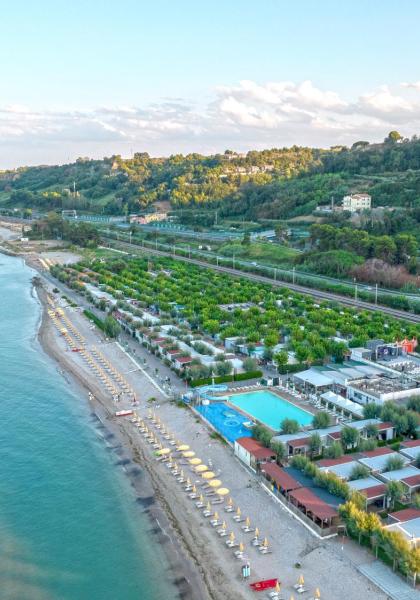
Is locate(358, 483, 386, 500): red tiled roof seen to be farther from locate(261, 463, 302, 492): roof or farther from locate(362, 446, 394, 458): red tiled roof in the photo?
locate(362, 446, 394, 458): red tiled roof

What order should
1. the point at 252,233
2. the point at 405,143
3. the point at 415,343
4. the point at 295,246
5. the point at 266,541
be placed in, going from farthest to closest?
the point at 405,143 → the point at 252,233 → the point at 295,246 → the point at 415,343 → the point at 266,541

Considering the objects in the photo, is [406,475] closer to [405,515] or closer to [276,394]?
[405,515]

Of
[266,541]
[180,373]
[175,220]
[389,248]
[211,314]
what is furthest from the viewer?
[175,220]

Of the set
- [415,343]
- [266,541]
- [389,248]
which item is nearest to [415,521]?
[266,541]

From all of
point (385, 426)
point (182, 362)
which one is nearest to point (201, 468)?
point (385, 426)

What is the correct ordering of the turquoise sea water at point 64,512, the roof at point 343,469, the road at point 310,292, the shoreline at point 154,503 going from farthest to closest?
1. the road at point 310,292
2. the roof at point 343,469
3. the turquoise sea water at point 64,512
4. the shoreline at point 154,503

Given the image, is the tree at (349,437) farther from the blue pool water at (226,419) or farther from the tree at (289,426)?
the blue pool water at (226,419)

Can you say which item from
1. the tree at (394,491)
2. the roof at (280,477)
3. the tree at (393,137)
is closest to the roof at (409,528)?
the tree at (394,491)

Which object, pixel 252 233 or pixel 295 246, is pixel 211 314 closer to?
pixel 295 246

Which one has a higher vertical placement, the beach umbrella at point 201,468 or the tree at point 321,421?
the tree at point 321,421
